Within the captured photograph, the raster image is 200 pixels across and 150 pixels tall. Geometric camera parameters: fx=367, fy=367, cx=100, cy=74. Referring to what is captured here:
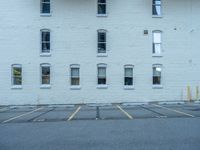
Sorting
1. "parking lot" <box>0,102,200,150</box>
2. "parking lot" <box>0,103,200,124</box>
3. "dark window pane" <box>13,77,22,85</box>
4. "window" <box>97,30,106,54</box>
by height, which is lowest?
"parking lot" <box>0,102,200,150</box>

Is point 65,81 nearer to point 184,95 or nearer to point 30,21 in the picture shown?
point 30,21

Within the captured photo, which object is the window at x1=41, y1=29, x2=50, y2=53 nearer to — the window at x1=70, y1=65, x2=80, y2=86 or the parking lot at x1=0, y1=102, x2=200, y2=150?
the window at x1=70, y1=65, x2=80, y2=86

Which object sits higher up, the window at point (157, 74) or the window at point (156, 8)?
the window at point (156, 8)

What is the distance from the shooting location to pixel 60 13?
32.3 m

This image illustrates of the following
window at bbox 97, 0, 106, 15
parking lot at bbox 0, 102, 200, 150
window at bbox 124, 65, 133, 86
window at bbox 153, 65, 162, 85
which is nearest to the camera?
parking lot at bbox 0, 102, 200, 150

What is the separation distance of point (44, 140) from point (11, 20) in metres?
22.3

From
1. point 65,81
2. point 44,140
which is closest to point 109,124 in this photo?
point 44,140

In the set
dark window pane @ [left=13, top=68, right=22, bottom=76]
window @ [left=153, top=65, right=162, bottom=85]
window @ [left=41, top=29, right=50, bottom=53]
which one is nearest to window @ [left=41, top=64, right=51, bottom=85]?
window @ [left=41, top=29, right=50, bottom=53]

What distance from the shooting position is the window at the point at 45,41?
32.4 m

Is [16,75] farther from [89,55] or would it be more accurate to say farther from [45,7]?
[89,55]

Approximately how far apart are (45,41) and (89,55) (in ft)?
13.4

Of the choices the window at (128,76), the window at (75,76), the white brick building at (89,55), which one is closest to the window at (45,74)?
the white brick building at (89,55)

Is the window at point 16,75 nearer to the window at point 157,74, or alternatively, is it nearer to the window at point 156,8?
the window at point 157,74

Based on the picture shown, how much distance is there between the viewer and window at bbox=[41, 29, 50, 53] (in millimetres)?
32406
